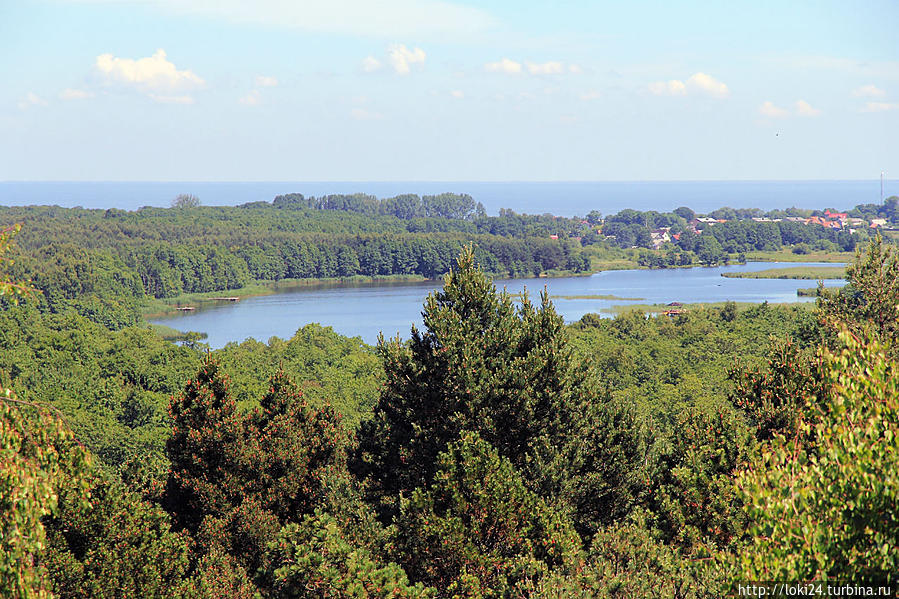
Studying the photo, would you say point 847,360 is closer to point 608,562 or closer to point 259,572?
point 608,562

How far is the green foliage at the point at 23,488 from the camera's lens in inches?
193

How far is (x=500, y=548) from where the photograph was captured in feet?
32.5

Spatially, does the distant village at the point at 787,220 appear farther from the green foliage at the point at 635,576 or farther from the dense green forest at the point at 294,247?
the green foliage at the point at 635,576

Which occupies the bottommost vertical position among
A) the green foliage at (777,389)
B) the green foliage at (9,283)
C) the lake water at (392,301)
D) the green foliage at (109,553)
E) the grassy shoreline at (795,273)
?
the lake water at (392,301)

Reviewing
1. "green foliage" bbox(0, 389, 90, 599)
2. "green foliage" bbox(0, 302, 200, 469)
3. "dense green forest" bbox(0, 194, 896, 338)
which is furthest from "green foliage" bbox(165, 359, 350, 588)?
"dense green forest" bbox(0, 194, 896, 338)

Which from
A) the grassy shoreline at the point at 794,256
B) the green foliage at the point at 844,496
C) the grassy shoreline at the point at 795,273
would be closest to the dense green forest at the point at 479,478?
the green foliage at the point at 844,496

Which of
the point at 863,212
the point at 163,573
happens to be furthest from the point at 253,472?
the point at 863,212

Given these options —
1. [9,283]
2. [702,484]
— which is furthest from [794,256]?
[9,283]

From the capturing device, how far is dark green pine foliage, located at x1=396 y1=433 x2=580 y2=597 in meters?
9.44

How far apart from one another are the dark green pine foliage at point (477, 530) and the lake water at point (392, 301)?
4392 centimetres

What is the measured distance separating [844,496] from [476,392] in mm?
8416

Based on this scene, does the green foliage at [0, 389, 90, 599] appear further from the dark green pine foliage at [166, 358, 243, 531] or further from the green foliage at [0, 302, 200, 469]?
the green foliage at [0, 302, 200, 469]

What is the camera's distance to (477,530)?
31.9 ft

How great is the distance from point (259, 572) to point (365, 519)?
1589mm
